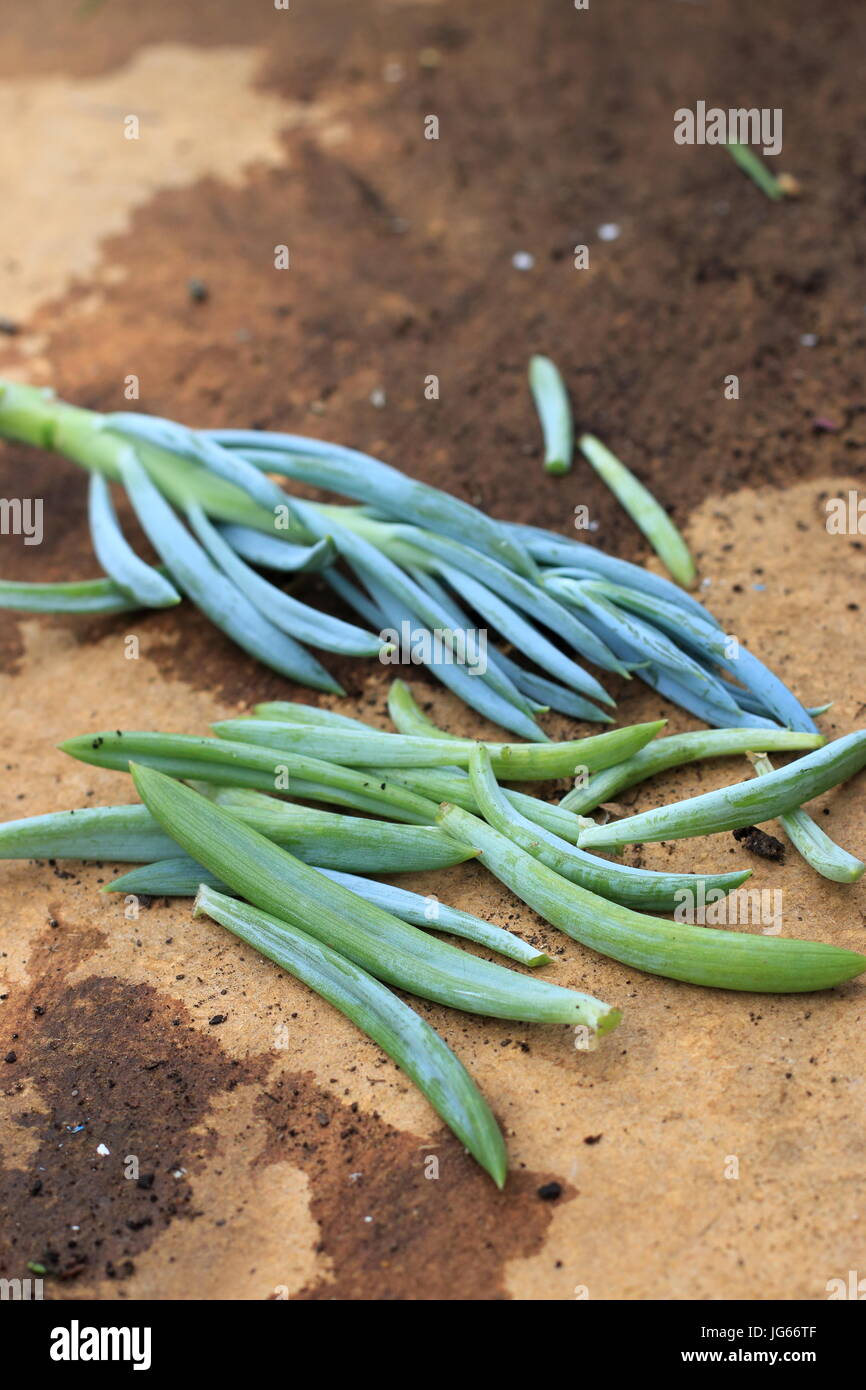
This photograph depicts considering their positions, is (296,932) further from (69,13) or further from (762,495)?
(69,13)

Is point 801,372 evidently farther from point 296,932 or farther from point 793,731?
point 296,932

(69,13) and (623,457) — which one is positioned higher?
(69,13)

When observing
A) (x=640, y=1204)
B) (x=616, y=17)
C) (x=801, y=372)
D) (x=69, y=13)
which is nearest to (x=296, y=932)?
(x=640, y=1204)

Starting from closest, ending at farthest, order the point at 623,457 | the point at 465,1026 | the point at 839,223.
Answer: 1. the point at 465,1026
2. the point at 623,457
3. the point at 839,223

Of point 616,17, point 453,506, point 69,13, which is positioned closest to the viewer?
point 453,506

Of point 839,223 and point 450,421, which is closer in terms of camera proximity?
point 450,421

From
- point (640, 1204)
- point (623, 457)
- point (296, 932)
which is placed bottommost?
point (640, 1204)

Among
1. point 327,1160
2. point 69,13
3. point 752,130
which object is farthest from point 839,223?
point 69,13
